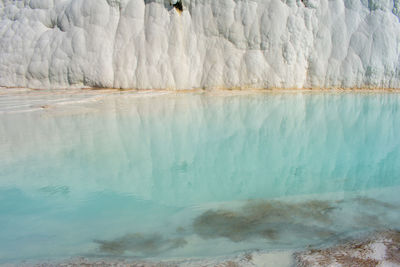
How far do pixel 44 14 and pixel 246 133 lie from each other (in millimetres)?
10343

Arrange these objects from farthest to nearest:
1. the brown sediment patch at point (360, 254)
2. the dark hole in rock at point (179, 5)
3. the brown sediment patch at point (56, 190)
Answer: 1. the dark hole in rock at point (179, 5)
2. the brown sediment patch at point (56, 190)
3. the brown sediment patch at point (360, 254)

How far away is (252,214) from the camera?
2.37m

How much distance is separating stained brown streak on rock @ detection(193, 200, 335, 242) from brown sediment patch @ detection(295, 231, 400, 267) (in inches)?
8.6

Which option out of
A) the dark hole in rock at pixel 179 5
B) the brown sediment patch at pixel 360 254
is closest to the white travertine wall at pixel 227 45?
the dark hole in rock at pixel 179 5

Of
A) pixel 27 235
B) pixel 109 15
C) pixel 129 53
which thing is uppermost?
pixel 109 15

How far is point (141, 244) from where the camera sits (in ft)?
6.58

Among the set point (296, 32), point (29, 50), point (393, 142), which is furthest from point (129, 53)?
point (393, 142)

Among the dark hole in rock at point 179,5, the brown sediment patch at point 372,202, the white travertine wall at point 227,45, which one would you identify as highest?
the dark hole in rock at point 179,5

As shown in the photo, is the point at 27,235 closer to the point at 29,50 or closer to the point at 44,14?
the point at 29,50

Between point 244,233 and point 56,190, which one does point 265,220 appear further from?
point 56,190

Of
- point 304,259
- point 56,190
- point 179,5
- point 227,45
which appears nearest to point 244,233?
point 304,259

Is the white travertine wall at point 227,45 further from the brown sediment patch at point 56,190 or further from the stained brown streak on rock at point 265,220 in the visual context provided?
the stained brown streak on rock at point 265,220

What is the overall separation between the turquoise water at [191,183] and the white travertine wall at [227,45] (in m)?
4.53

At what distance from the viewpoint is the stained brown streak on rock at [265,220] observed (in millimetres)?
2096
